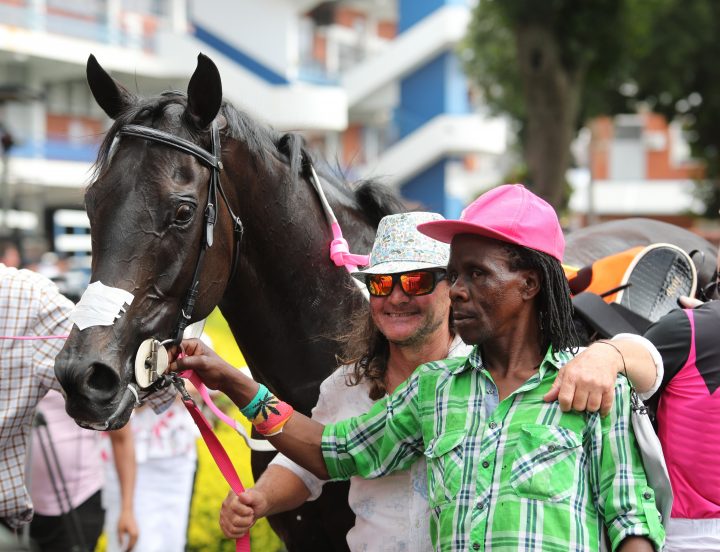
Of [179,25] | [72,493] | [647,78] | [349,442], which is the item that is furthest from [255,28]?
[349,442]

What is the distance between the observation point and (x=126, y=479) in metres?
4.79

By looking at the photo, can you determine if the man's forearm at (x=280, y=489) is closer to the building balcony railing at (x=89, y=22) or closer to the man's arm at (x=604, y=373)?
the man's arm at (x=604, y=373)

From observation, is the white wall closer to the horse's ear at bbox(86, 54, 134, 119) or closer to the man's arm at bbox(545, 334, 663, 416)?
the horse's ear at bbox(86, 54, 134, 119)

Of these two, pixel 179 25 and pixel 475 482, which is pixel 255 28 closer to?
pixel 179 25

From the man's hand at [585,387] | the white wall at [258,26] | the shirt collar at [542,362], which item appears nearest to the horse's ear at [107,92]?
the shirt collar at [542,362]

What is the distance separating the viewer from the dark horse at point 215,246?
2393 mm

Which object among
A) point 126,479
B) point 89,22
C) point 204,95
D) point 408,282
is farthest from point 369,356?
point 89,22

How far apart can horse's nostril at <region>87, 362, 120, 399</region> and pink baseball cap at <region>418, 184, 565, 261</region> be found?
2.87ft

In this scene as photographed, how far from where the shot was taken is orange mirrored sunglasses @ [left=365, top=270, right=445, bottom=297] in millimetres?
2615

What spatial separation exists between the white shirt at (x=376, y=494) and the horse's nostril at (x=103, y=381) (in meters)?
0.65

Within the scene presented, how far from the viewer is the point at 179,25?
27.8 m

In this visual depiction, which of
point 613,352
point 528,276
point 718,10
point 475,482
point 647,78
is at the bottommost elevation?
point 475,482

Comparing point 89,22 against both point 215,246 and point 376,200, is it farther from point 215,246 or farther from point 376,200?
point 215,246

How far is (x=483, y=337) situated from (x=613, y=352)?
1.03 ft
